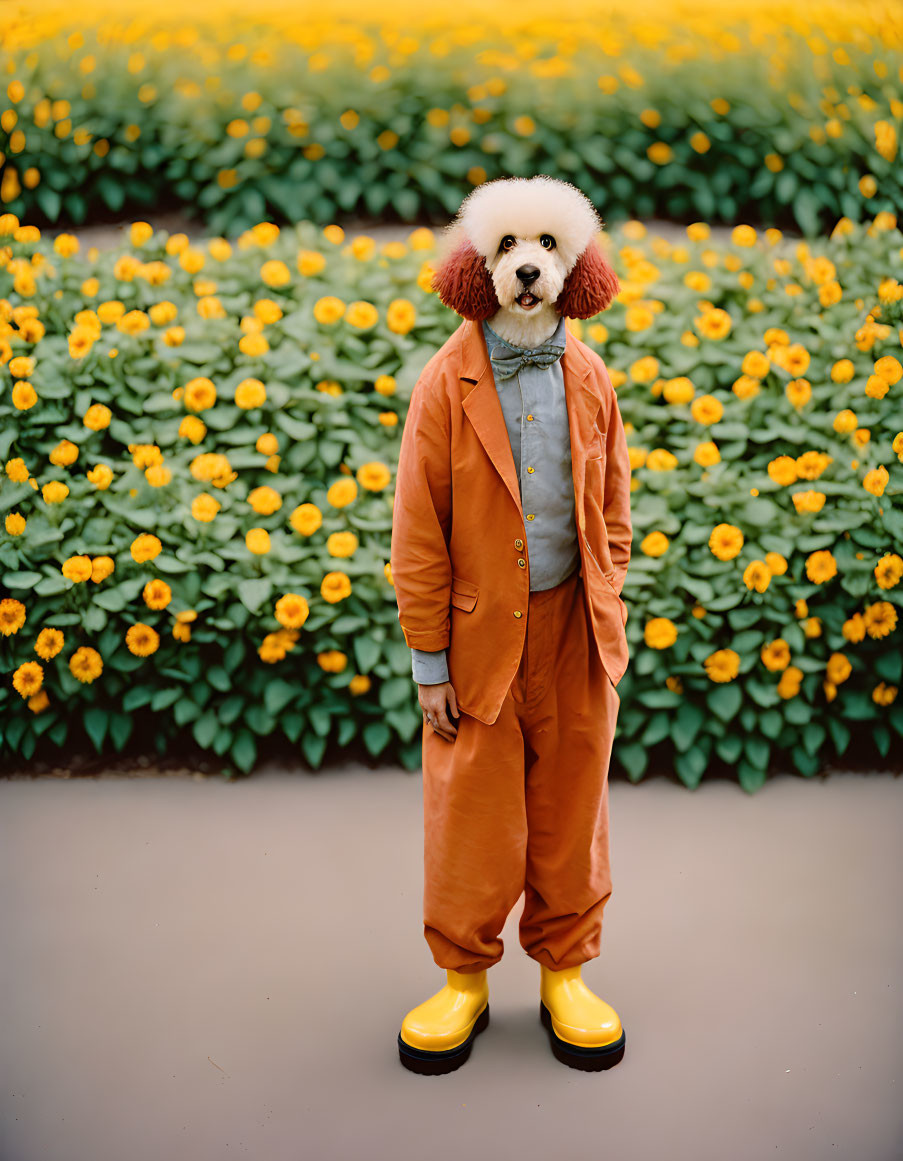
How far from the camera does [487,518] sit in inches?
68.1

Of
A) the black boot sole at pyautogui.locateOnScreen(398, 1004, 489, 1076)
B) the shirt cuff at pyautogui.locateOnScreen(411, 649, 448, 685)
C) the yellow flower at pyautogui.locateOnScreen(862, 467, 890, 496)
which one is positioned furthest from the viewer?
the yellow flower at pyautogui.locateOnScreen(862, 467, 890, 496)

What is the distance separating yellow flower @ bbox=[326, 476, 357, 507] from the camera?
291cm

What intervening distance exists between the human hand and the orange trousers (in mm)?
26

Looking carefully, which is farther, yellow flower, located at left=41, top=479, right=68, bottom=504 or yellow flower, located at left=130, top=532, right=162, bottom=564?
yellow flower, located at left=41, top=479, right=68, bottom=504

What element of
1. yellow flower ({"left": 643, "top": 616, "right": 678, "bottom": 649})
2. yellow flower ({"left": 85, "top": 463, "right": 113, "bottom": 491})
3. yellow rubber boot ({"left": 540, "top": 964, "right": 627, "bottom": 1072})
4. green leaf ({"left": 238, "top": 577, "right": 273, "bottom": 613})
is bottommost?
yellow rubber boot ({"left": 540, "top": 964, "right": 627, "bottom": 1072})

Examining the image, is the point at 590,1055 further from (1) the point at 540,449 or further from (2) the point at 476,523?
(1) the point at 540,449

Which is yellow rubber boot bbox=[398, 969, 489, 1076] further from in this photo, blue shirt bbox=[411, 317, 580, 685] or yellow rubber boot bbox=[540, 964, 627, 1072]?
blue shirt bbox=[411, 317, 580, 685]

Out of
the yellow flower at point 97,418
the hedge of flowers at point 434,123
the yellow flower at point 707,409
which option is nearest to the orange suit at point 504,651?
the yellow flower at point 707,409

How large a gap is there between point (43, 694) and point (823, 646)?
96.7 inches

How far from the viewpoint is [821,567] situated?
2859 millimetres

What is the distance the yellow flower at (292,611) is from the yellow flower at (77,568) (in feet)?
1.95

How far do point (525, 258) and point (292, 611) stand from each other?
4.96ft

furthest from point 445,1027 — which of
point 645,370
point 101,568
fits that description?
point 645,370

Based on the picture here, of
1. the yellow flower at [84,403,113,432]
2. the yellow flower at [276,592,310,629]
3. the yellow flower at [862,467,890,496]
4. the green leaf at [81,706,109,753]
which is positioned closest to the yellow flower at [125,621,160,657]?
the green leaf at [81,706,109,753]
